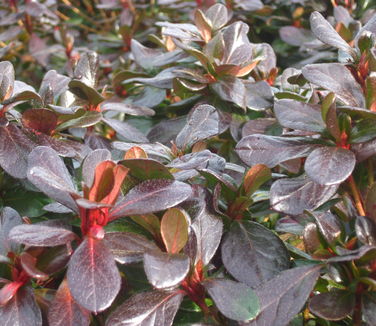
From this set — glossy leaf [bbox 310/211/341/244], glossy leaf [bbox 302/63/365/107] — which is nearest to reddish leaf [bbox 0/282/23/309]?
glossy leaf [bbox 310/211/341/244]

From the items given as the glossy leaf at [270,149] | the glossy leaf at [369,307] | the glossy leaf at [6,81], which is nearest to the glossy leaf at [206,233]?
the glossy leaf at [270,149]

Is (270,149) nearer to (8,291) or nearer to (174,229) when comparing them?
(174,229)

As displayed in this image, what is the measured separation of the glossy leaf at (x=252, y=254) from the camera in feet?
2.68

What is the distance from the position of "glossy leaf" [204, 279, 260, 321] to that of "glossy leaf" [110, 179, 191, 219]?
13 cm

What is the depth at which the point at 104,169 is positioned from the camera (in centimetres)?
76

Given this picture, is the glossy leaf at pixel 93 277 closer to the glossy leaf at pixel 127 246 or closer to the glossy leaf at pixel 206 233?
the glossy leaf at pixel 127 246

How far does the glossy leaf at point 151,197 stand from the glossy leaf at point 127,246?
31mm

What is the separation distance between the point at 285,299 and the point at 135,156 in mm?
319

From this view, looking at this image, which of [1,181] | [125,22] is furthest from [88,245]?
[125,22]

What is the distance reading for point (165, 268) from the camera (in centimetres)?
72

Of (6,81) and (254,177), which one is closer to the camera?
(254,177)

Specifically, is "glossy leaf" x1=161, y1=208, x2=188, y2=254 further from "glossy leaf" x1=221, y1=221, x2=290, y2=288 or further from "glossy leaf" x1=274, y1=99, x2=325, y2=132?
"glossy leaf" x1=274, y1=99, x2=325, y2=132

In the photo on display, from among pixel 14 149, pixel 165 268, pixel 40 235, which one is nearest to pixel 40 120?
pixel 14 149

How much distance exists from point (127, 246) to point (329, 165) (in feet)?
1.04
